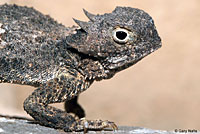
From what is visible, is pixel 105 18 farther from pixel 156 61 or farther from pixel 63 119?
pixel 156 61

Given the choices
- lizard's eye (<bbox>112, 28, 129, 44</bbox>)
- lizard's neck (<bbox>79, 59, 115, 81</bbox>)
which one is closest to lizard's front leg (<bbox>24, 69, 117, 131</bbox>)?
lizard's neck (<bbox>79, 59, 115, 81</bbox>)

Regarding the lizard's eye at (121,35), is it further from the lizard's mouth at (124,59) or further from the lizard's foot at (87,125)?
the lizard's foot at (87,125)

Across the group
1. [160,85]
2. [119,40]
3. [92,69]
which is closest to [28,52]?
[92,69]

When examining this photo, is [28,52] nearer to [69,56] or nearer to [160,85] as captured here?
[69,56]

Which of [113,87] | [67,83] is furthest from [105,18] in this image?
[113,87]

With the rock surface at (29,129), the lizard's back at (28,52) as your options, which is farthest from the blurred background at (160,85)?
the lizard's back at (28,52)

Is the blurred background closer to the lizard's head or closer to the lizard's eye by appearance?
the lizard's head

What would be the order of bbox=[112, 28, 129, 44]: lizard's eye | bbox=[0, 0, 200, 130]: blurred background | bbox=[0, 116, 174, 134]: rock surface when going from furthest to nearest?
bbox=[0, 0, 200, 130]: blurred background, bbox=[112, 28, 129, 44]: lizard's eye, bbox=[0, 116, 174, 134]: rock surface
